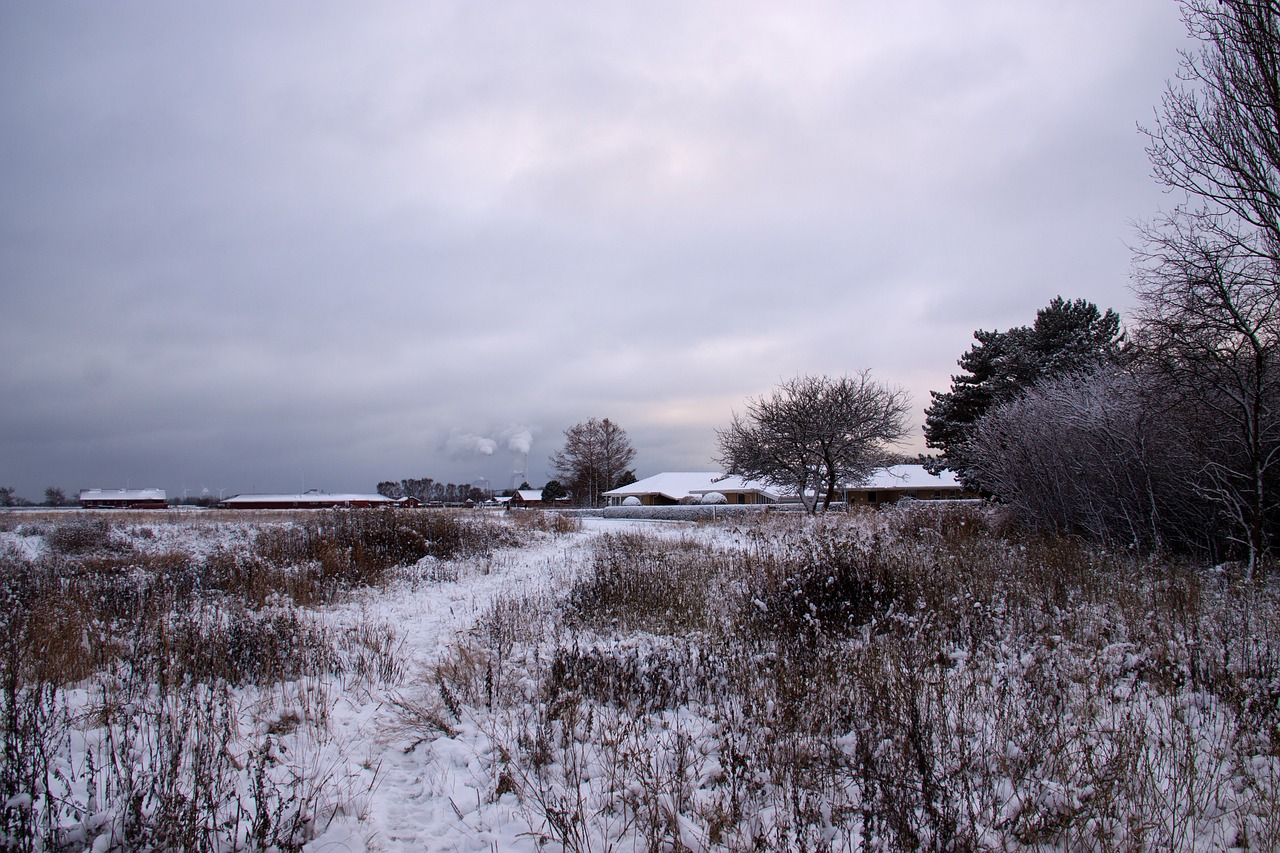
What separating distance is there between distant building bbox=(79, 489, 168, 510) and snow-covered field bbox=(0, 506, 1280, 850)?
296ft

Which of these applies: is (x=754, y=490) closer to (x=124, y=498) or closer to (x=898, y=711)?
(x=898, y=711)

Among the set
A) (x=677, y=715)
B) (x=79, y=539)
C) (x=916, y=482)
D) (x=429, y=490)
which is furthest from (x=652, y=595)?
(x=429, y=490)

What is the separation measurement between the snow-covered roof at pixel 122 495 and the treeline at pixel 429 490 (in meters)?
30.8

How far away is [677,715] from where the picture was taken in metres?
4.52

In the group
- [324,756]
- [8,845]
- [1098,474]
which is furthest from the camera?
[1098,474]

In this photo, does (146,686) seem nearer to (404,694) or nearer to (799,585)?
(404,694)

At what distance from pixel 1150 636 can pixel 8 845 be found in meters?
8.01

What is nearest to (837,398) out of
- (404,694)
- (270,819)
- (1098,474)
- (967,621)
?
(1098,474)

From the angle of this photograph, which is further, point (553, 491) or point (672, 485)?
point (553, 491)

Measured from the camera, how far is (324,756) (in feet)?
13.2

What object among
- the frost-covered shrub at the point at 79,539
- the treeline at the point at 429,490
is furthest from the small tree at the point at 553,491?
the frost-covered shrub at the point at 79,539

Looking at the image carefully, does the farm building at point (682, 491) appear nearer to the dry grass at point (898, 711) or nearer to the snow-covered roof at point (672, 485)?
the snow-covered roof at point (672, 485)

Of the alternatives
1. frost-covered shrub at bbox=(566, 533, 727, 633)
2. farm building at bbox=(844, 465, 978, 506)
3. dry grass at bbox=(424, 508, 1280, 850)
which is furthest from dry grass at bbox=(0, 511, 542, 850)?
farm building at bbox=(844, 465, 978, 506)

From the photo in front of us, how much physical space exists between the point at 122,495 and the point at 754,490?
302 ft
